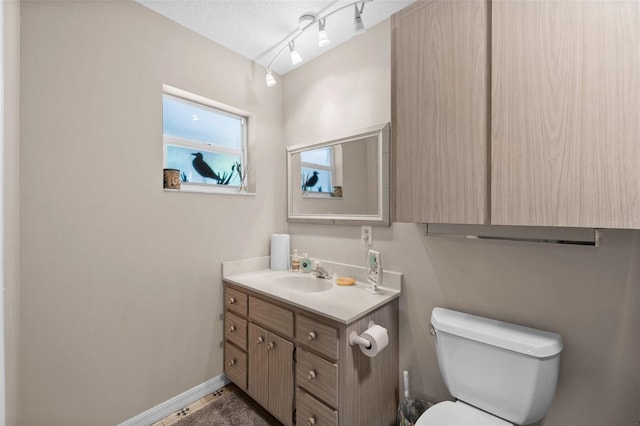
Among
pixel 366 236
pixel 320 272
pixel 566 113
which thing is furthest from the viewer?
pixel 320 272

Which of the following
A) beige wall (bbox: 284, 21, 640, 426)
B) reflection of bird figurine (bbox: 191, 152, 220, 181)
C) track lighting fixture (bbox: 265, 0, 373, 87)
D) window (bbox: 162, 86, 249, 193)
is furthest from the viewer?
reflection of bird figurine (bbox: 191, 152, 220, 181)

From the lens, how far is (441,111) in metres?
1.12

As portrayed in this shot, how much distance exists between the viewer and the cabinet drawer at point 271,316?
1.44 m

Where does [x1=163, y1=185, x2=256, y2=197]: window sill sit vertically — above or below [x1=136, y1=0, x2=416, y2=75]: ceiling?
below

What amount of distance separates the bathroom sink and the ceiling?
167 cm

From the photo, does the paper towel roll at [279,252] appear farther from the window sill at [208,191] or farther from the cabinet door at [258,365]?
the cabinet door at [258,365]

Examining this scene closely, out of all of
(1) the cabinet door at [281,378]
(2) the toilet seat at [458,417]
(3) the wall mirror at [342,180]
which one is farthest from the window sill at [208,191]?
(2) the toilet seat at [458,417]

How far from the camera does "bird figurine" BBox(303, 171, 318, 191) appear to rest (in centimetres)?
205

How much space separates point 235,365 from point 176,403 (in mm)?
392

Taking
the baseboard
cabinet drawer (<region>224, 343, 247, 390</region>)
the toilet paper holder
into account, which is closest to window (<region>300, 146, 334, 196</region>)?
the toilet paper holder

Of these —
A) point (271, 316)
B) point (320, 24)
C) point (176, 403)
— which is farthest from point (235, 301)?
point (320, 24)

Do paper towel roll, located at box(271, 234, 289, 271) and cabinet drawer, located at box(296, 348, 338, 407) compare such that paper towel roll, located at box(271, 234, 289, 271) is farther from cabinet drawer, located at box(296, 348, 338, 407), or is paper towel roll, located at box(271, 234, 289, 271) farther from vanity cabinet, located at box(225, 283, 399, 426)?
cabinet drawer, located at box(296, 348, 338, 407)

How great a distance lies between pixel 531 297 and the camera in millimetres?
1188

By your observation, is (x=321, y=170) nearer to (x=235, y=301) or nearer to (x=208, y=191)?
(x=208, y=191)
